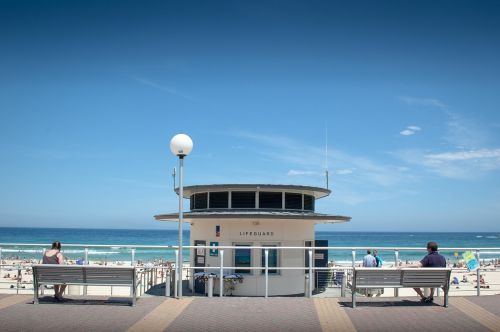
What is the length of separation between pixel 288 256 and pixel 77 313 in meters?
8.03

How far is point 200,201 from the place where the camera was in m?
16.8

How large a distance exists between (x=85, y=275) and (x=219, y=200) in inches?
282

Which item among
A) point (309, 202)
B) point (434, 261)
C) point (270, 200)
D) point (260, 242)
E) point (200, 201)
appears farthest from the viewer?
point (309, 202)

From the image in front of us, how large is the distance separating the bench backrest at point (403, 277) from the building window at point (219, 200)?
7240mm

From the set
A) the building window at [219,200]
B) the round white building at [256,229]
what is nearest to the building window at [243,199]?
the round white building at [256,229]

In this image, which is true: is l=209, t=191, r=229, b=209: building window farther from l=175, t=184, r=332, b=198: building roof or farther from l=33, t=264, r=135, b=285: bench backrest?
l=33, t=264, r=135, b=285: bench backrest

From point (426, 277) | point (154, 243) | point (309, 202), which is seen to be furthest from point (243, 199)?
point (154, 243)

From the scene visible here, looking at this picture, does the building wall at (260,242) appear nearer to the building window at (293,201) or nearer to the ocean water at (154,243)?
the building window at (293,201)

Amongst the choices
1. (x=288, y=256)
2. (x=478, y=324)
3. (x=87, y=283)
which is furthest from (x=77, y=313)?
(x=288, y=256)

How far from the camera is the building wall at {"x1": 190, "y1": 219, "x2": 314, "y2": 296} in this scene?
1520 centimetres

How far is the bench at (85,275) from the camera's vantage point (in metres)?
9.28

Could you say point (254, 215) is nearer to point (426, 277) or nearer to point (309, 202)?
point (309, 202)

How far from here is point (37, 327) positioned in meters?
7.81

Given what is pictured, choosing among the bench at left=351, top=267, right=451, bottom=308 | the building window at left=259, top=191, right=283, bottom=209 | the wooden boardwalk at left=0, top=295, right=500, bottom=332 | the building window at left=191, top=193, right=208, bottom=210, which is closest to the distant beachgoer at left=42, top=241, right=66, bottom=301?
the wooden boardwalk at left=0, top=295, right=500, bottom=332
